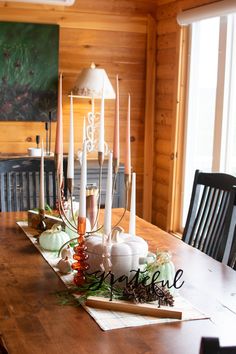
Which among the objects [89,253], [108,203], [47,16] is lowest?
[89,253]

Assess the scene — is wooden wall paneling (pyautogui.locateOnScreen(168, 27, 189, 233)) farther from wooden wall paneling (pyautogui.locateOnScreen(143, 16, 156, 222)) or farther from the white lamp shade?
the white lamp shade

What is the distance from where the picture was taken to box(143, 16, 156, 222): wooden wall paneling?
4.86 metres

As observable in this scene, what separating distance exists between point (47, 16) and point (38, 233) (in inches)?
102

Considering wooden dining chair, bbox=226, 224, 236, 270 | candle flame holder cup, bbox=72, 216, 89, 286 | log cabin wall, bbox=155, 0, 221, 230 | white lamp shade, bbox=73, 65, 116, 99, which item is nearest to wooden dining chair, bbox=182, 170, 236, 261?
wooden dining chair, bbox=226, 224, 236, 270

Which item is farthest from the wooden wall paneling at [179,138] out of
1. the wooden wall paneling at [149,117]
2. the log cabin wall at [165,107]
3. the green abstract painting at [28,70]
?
the green abstract painting at [28,70]

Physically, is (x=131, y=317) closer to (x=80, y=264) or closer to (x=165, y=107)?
(x=80, y=264)

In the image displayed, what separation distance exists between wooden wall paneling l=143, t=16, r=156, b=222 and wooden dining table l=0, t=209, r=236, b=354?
2.80 m

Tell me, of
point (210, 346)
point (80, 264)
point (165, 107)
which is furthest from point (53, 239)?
point (165, 107)

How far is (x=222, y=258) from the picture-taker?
92.7 inches

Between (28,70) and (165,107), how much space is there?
3.86 ft

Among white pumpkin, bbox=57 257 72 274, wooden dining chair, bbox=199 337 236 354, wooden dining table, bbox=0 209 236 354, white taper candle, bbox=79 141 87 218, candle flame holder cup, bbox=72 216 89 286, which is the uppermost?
white taper candle, bbox=79 141 87 218

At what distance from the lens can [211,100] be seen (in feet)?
13.7

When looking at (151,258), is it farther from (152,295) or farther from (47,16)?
(47,16)

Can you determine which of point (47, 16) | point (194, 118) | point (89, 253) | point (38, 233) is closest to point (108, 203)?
point (89, 253)
